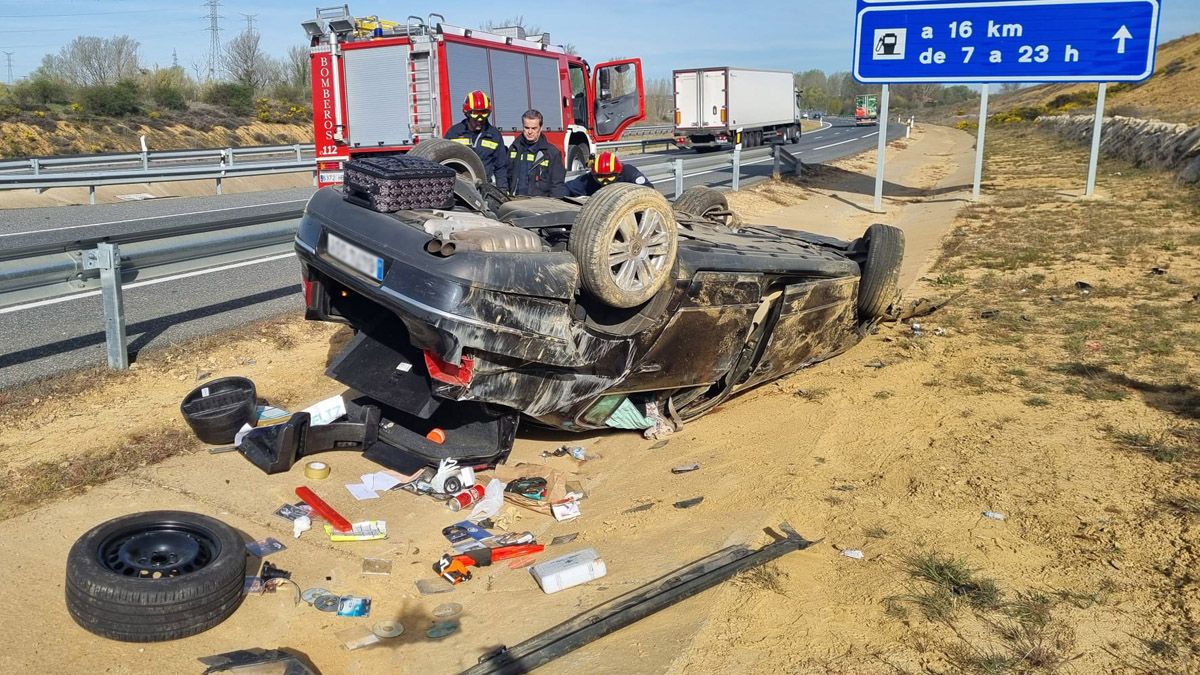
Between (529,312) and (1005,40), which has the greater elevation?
(1005,40)

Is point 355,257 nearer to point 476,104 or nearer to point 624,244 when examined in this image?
point 624,244

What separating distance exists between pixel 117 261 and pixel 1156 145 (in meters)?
25.3

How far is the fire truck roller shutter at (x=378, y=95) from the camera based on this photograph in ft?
43.0

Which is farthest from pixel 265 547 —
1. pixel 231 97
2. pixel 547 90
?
pixel 231 97

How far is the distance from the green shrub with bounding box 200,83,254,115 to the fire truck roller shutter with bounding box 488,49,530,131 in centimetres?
3165

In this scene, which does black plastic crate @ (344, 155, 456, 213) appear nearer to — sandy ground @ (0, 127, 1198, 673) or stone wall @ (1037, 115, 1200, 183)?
sandy ground @ (0, 127, 1198, 673)

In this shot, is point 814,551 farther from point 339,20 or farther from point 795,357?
point 339,20

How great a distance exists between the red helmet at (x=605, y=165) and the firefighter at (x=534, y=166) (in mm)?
1079

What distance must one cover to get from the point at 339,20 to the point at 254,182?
9.84m

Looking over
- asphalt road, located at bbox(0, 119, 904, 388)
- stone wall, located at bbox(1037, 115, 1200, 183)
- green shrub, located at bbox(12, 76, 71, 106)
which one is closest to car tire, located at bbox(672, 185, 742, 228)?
asphalt road, located at bbox(0, 119, 904, 388)

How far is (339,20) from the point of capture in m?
13.4

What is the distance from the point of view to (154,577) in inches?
132

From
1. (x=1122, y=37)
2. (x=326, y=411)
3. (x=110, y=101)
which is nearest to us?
(x=326, y=411)

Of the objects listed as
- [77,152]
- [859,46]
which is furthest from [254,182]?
[859,46]
